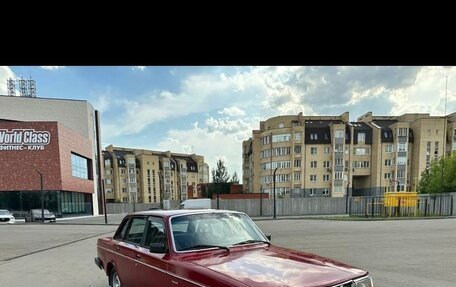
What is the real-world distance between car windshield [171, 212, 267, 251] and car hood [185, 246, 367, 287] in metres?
0.34

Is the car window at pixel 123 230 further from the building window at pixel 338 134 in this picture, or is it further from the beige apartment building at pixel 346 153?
the building window at pixel 338 134

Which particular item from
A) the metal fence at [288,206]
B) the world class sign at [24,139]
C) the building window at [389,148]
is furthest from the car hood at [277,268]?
the building window at [389,148]

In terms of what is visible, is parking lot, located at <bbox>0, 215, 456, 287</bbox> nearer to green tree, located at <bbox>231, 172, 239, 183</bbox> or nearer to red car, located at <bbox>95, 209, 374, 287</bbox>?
red car, located at <bbox>95, 209, 374, 287</bbox>

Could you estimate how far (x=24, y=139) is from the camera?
39.2 meters

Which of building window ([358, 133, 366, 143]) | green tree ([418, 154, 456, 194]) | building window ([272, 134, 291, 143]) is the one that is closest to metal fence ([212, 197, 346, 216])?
green tree ([418, 154, 456, 194])

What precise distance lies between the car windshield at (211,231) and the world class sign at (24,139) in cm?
4075

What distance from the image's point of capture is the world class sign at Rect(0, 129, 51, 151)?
127ft

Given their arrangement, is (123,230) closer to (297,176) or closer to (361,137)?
(297,176)

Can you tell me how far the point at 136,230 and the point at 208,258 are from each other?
1.99m

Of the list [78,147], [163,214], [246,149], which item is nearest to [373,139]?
[246,149]

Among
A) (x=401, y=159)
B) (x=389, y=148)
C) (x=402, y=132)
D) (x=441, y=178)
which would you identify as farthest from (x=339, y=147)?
(x=441, y=178)
